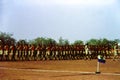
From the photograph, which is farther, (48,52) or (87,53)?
(87,53)

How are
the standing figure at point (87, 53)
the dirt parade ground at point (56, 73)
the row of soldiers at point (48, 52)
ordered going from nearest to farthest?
the dirt parade ground at point (56, 73)
the row of soldiers at point (48, 52)
the standing figure at point (87, 53)

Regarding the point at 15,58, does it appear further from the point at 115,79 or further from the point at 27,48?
the point at 115,79

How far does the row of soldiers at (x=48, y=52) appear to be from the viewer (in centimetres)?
3369

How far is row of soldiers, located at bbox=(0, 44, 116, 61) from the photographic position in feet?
111

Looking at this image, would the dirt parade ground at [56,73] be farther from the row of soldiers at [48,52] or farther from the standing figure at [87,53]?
the standing figure at [87,53]

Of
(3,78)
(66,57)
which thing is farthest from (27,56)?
(3,78)

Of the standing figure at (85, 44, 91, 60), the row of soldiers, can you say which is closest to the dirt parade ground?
the row of soldiers

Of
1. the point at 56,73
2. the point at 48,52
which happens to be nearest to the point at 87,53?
the point at 48,52

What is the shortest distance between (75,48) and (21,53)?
7.95 metres

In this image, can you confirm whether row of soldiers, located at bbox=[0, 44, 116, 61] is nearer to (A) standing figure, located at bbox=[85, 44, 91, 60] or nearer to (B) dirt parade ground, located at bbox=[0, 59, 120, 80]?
(A) standing figure, located at bbox=[85, 44, 91, 60]

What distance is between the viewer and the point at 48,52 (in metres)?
37.2

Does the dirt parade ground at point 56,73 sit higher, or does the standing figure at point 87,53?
the standing figure at point 87,53

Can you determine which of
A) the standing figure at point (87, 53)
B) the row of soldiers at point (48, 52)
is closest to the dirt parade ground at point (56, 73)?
the row of soldiers at point (48, 52)

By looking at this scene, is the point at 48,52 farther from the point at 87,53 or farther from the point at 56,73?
the point at 56,73
